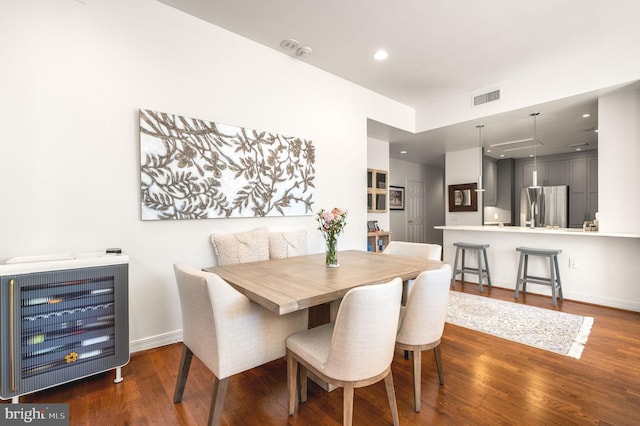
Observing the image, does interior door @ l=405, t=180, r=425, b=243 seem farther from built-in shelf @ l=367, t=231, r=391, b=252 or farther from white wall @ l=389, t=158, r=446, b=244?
built-in shelf @ l=367, t=231, r=391, b=252

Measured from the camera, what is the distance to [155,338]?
8.32 feet

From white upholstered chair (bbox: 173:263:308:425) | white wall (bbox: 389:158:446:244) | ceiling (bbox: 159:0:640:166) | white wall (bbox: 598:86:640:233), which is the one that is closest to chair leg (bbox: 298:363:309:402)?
white upholstered chair (bbox: 173:263:308:425)

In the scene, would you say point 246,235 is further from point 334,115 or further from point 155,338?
point 334,115

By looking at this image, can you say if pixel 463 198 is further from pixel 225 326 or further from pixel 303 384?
pixel 225 326

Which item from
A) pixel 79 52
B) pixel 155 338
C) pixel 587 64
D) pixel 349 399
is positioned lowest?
pixel 155 338

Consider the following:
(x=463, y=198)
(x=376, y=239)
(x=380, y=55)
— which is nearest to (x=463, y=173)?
(x=463, y=198)

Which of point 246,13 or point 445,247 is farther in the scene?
point 445,247

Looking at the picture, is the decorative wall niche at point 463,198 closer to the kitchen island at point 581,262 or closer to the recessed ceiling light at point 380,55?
the kitchen island at point 581,262

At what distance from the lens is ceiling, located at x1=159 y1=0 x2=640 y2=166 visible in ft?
8.42

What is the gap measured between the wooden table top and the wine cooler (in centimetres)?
66

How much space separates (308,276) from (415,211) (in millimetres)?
6693

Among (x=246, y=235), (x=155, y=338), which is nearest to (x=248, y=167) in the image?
(x=246, y=235)

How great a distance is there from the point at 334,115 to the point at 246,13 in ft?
5.21

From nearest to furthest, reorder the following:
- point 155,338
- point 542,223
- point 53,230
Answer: point 53,230, point 155,338, point 542,223
